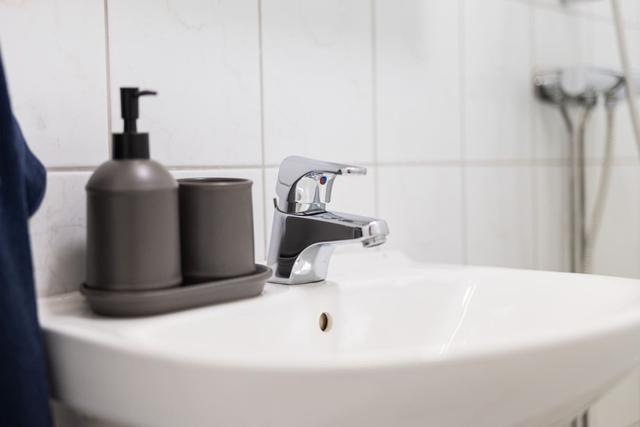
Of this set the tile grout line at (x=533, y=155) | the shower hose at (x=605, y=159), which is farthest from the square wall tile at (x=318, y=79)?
the shower hose at (x=605, y=159)

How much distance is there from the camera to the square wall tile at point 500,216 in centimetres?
122

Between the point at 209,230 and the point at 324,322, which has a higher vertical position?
the point at 209,230

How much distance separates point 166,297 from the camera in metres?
0.60

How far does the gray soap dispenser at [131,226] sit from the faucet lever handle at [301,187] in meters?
0.18

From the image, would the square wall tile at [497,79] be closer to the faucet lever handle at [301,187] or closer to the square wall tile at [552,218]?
the square wall tile at [552,218]

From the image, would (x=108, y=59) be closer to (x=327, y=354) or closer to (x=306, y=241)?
(x=306, y=241)

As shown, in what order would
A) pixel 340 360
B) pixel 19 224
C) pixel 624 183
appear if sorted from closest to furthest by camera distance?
pixel 340 360 → pixel 19 224 → pixel 624 183

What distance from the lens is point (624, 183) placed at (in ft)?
5.28

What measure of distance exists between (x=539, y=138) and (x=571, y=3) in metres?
0.31

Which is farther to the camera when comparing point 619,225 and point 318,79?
point 619,225

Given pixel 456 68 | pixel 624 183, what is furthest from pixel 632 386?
pixel 456 68

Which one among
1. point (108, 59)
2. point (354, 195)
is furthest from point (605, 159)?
point (108, 59)

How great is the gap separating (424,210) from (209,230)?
540 millimetres

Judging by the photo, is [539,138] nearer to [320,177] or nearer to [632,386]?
[632,386]
